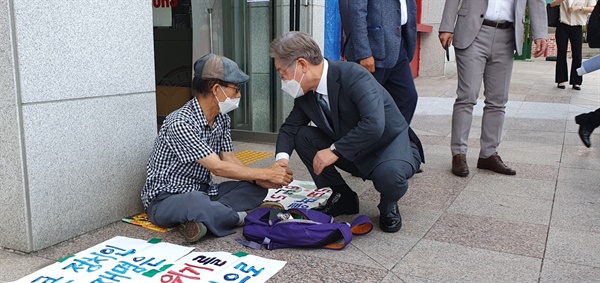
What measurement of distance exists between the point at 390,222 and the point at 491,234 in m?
0.57

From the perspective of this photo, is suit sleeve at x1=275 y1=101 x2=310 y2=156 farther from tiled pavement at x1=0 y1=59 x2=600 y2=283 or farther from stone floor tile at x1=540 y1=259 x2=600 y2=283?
stone floor tile at x1=540 y1=259 x2=600 y2=283

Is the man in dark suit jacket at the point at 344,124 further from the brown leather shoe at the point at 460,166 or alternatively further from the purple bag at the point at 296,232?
the brown leather shoe at the point at 460,166

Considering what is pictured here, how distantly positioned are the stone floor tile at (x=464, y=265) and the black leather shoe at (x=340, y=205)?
662 millimetres

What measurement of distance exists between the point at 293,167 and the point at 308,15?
5.85 feet

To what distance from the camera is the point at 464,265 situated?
3.00 meters

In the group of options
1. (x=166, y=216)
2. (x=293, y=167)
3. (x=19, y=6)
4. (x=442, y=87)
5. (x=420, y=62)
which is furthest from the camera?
(x=420, y=62)

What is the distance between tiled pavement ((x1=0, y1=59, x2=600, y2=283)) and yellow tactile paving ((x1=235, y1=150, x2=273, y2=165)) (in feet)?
0.49

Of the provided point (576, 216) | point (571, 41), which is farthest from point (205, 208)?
point (571, 41)

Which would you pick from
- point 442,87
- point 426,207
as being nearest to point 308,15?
point 426,207

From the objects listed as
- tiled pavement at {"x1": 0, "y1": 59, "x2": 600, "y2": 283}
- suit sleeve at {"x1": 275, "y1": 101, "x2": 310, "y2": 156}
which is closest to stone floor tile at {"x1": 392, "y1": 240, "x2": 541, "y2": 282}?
tiled pavement at {"x1": 0, "y1": 59, "x2": 600, "y2": 283}

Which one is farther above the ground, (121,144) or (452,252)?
(121,144)

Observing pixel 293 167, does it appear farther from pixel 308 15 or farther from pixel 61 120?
pixel 61 120

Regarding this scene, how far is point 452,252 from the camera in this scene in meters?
3.18

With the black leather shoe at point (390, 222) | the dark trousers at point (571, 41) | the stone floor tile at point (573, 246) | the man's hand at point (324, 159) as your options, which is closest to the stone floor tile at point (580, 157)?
the stone floor tile at point (573, 246)
